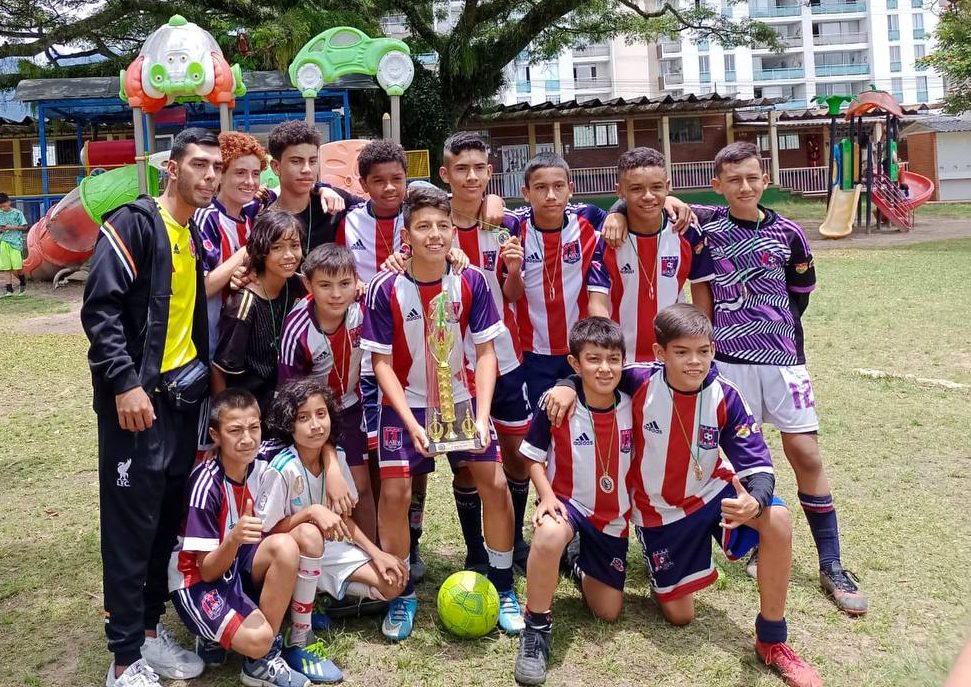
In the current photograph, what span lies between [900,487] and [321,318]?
357 centimetres

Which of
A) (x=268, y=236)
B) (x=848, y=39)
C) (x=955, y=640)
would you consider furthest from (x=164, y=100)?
(x=848, y=39)

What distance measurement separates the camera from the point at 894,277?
44.7 feet

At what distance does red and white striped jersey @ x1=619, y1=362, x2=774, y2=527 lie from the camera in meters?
3.42

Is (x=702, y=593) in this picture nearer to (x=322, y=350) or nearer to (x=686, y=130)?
(x=322, y=350)

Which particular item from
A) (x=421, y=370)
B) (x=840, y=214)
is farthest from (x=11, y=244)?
(x=840, y=214)

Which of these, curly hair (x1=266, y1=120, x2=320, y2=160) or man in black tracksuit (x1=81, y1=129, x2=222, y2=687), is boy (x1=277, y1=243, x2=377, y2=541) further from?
curly hair (x1=266, y1=120, x2=320, y2=160)

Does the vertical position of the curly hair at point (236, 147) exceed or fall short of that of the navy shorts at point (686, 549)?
it exceeds it

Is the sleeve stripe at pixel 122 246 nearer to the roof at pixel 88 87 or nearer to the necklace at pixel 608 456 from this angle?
the necklace at pixel 608 456

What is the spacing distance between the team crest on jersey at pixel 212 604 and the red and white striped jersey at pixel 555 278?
1.82 meters

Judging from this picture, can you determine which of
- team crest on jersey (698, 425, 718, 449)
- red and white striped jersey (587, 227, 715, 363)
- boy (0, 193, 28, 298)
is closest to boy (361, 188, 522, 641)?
red and white striped jersey (587, 227, 715, 363)

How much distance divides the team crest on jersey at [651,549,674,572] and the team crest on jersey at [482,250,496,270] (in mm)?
1516

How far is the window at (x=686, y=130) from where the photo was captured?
31.8 m

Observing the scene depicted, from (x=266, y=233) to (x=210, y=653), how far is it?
1.69 metres

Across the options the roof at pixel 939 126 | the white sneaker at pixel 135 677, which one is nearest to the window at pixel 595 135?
the roof at pixel 939 126
